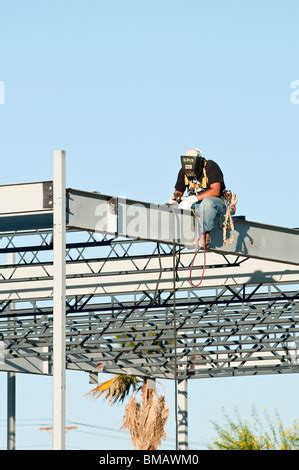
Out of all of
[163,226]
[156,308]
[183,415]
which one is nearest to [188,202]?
[163,226]

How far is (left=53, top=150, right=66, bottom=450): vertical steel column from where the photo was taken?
62.2 ft

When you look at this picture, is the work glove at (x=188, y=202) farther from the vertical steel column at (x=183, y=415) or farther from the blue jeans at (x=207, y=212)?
the vertical steel column at (x=183, y=415)

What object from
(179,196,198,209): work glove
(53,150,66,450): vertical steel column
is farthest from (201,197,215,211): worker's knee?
(53,150,66,450): vertical steel column

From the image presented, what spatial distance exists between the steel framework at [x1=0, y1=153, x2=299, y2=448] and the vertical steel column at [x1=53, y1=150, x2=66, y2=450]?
2213 millimetres

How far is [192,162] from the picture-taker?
21.1 meters

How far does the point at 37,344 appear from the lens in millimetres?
37250

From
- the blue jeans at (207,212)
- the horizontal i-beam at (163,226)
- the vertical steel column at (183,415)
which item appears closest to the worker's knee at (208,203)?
the blue jeans at (207,212)

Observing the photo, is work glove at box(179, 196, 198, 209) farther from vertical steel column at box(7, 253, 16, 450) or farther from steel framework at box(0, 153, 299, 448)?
vertical steel column at box(7, 253, 16, 450)

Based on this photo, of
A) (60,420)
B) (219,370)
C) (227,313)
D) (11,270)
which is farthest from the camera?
(219,370)

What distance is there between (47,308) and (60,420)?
1686 centimetres

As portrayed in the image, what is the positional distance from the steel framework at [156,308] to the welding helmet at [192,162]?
1.35m
